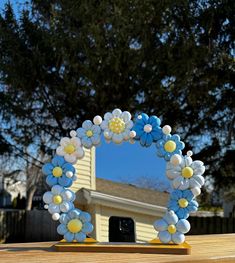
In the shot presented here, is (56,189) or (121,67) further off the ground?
(121,67)

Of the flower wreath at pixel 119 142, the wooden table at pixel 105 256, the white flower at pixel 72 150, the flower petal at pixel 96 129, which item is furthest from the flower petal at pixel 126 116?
the wooden table at pixel 105 256

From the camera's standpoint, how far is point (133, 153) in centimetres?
258

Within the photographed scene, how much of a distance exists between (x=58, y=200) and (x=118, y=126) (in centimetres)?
49

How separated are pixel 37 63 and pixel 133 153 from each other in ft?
23.7

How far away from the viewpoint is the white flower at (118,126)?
2389 mm

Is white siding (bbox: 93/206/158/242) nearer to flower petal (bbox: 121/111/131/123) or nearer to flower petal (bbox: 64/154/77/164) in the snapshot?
flower petal (bbox: 64/154/77/164)

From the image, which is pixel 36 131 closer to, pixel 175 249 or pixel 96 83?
pixel 96 83

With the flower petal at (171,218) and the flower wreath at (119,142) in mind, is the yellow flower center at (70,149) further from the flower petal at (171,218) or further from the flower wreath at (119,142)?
the flower petal at (171,218)

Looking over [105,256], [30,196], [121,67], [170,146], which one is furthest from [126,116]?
[30,196]

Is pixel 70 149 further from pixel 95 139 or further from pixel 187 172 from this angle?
pixel 187 172

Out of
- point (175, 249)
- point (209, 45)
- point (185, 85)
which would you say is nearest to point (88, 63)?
point (185, 85)

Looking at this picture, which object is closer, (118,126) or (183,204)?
(183,204)

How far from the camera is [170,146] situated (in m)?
2.36

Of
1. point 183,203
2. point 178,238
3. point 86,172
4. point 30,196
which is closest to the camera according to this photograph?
point 178,238
